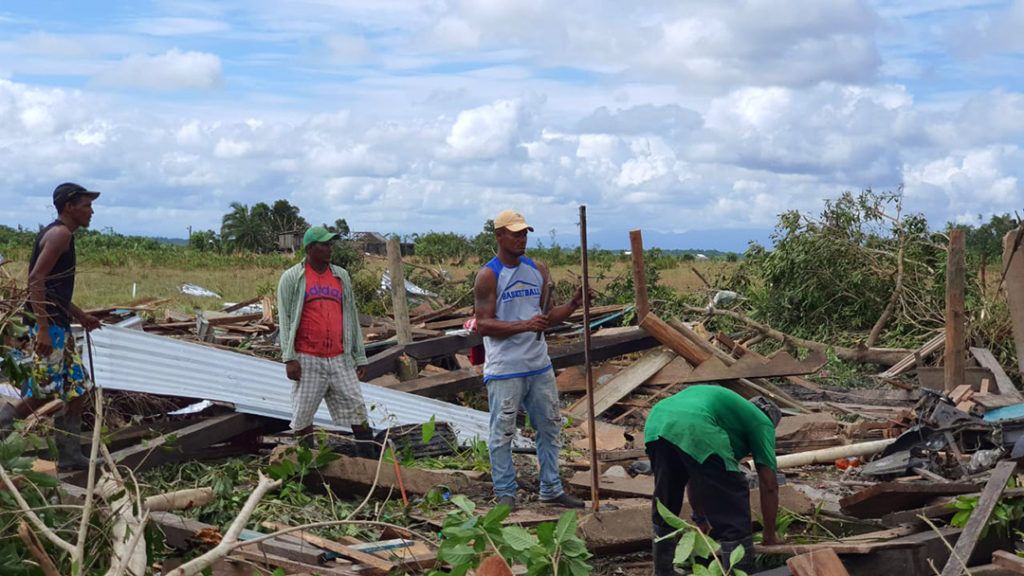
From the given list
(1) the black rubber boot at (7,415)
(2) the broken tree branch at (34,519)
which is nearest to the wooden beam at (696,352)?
(1) the black rubber boot at (7,415)

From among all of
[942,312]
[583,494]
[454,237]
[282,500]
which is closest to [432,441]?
[583,494]

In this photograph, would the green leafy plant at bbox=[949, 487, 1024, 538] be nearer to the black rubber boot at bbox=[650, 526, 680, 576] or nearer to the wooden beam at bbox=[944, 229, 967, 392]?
the black rubber boot at bbox=[650, 526, 680, 576]

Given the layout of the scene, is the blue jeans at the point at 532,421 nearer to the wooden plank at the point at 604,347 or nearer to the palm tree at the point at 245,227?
the wooden plank at the point at 604,347

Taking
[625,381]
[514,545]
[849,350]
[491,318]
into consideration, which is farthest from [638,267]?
[849,350]

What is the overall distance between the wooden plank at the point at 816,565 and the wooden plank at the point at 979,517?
1.69ft

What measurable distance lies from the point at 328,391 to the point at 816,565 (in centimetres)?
354

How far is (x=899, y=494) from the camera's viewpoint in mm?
6039

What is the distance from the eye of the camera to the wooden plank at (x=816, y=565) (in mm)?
4648

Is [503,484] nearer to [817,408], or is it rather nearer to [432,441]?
[432,441]

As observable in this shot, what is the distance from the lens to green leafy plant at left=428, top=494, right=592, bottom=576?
4168 millimetres

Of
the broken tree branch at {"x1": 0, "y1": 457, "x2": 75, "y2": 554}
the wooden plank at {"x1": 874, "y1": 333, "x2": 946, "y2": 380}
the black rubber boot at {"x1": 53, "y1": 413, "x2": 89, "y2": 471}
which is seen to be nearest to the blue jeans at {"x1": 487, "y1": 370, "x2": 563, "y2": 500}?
the black rubber boot at {"x1": 53, "y1": 413, "x2": 89, "y2": 471}

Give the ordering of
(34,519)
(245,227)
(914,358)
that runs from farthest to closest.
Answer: (245,227)
(914,358)
(34,519)

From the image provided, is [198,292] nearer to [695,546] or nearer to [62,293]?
[62,293]

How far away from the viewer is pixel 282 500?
20.6ft
